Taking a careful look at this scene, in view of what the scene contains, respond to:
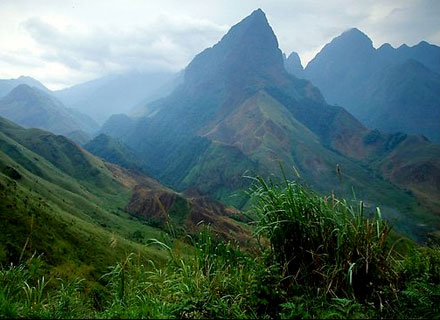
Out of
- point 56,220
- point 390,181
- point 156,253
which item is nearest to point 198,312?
point 56,220

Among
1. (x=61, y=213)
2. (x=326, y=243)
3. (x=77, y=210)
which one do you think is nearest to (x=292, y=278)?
(x=326, y=243)

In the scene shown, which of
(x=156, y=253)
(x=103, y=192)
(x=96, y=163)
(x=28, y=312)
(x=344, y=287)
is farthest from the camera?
(x=96, y=163)

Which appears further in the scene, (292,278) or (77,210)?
(77,210)

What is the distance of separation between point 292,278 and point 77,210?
232 ft

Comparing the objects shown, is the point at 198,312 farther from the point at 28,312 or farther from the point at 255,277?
the point at 28,312

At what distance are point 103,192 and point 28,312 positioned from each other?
123554 mm

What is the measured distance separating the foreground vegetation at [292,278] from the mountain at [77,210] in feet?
2.95

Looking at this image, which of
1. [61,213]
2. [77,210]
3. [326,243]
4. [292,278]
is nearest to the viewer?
[292,278]

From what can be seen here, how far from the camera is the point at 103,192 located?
12069 centimetres

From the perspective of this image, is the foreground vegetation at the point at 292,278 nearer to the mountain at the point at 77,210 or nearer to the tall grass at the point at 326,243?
the tall grass at the point at 326,243

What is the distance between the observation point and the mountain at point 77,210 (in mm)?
33188

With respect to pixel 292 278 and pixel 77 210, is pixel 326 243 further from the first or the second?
pixel 77 210

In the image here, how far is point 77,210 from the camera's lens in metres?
68.3

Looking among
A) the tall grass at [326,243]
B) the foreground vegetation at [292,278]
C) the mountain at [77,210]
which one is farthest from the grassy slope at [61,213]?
the tall grass at [326,243]
